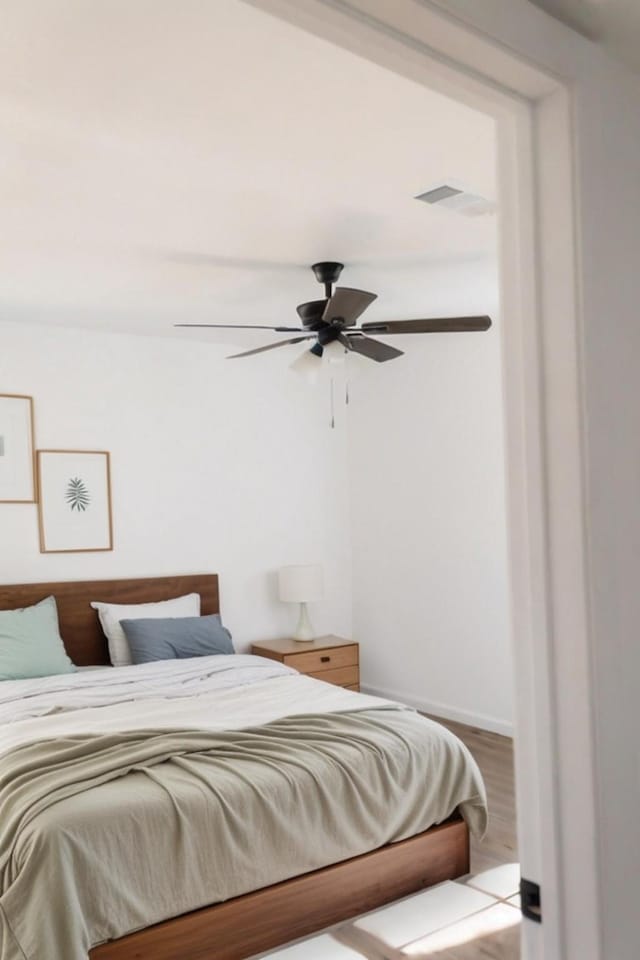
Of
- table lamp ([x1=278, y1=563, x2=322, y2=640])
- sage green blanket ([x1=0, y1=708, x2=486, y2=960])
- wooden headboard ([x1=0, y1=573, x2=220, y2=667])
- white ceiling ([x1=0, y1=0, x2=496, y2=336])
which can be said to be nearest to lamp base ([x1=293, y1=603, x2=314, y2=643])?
table lamp ([x1=278, y1=563, x2=322, y2=640])

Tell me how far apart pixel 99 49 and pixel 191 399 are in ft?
11.2

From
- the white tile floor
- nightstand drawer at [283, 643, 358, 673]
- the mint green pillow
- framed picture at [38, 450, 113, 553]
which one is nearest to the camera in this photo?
the white tile floor

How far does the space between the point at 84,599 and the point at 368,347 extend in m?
2.36

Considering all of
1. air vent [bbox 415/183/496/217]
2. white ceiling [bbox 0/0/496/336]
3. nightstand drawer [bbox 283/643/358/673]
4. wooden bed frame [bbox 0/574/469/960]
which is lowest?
wooden bed frame [bbox 0/574/469/960]

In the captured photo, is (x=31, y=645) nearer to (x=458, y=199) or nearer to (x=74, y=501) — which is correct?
(x=74, y=501)

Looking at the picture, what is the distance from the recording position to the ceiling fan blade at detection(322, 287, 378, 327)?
3.11m

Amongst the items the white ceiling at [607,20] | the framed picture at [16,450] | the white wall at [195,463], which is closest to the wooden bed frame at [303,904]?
the white ceiling at [607,20]

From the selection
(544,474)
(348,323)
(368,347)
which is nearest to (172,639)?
(368,347)

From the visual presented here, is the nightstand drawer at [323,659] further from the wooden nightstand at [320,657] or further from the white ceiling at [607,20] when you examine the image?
the white ceiling at [607,20]

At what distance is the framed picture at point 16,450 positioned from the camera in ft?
15.3

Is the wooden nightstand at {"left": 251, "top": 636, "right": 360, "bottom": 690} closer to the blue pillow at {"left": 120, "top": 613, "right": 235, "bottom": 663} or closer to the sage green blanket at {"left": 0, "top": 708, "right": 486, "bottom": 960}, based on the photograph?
the blue pillow at {"left": 120, "top": 613, "right": 235, "bottom": 663}

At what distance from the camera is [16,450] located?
4.71m

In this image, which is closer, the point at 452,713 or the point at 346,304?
the point at 346,304

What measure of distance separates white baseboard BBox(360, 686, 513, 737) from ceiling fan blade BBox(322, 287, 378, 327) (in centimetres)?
278
